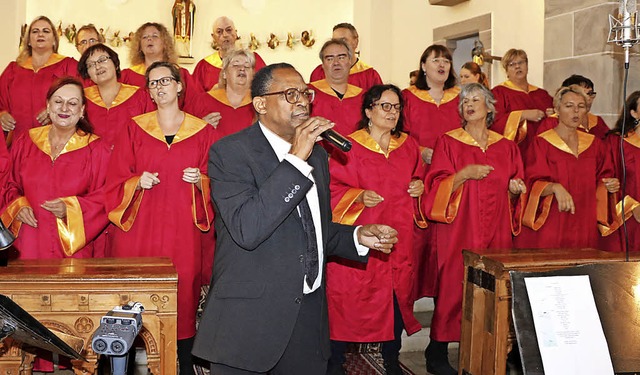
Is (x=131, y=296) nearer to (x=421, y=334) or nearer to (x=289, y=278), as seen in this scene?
(x=289, y=278)

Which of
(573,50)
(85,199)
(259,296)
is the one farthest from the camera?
(573,50)

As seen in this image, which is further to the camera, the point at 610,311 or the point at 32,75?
the point at 32,75

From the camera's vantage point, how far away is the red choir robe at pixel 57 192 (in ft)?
16.0

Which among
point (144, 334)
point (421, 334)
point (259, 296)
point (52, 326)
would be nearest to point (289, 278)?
point (259, 296)

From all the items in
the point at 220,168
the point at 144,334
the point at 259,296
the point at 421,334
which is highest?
the point at 220,168

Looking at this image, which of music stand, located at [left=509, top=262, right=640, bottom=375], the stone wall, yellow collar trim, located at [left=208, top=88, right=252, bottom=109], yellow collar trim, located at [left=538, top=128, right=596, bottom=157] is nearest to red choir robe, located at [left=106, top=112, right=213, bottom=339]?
yellow collar trim, located at [left=208, top=88, right=252, bottom=109]

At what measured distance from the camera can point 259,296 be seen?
9.27ft

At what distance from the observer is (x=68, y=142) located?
16.5ft

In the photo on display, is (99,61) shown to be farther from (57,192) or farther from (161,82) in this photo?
(57,192)

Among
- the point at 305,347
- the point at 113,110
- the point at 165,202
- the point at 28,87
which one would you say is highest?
the point at 28,87

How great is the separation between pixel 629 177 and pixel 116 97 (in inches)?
150

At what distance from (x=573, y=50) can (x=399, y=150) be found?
133 inches

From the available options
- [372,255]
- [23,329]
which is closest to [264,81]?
[23,329]

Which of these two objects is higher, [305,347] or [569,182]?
[569,182]
